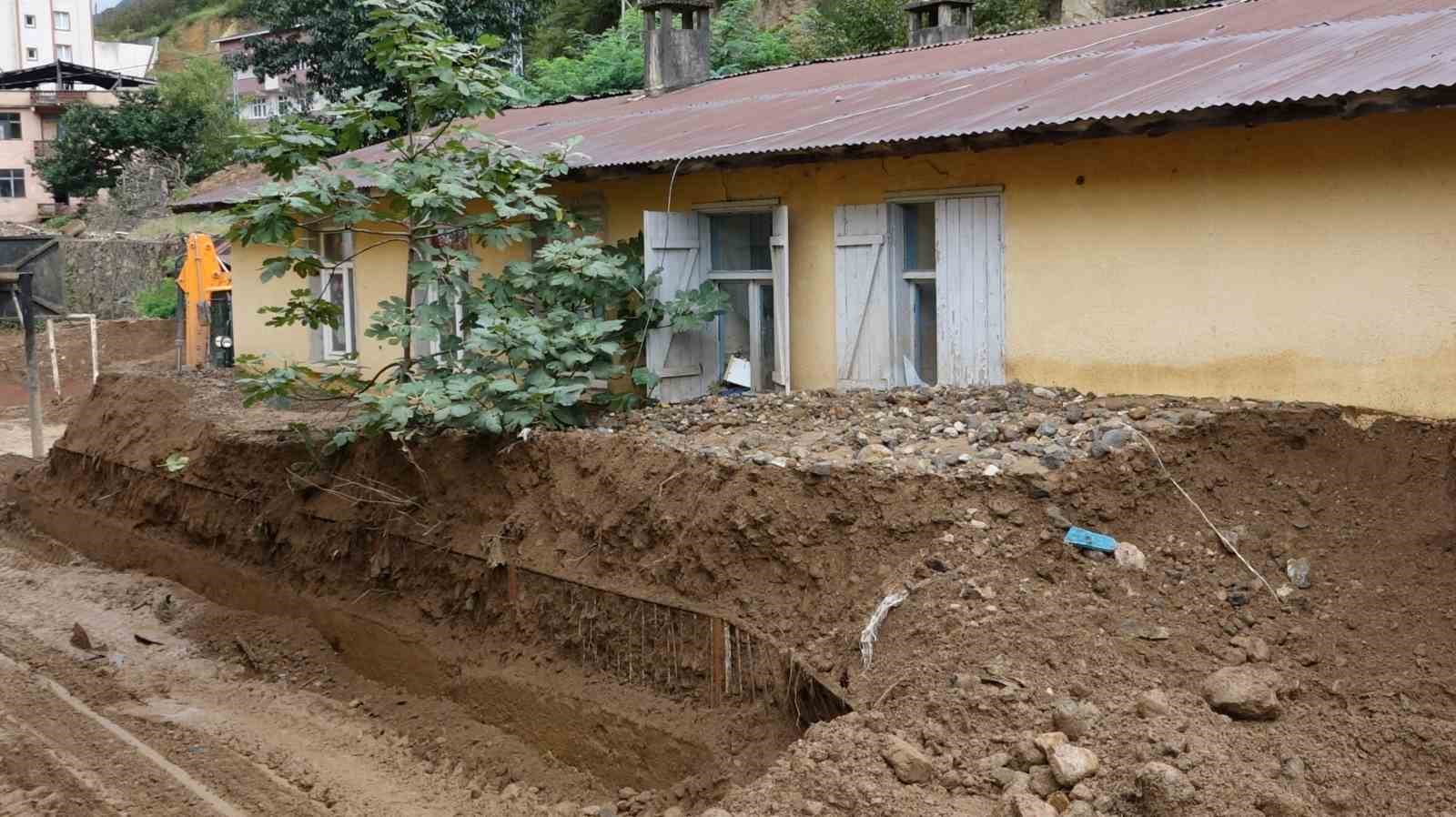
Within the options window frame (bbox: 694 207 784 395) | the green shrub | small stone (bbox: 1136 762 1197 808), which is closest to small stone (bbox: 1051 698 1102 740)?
small stone (bbox: 1136 762 1197 808)

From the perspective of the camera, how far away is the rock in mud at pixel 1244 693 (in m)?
5.97

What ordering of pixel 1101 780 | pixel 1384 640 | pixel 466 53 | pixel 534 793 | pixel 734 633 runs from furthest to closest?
1. pixel 466 53
2. pixel 534 793
3. pixel 734 633
4. pixel 1384 640
5. pixel 1101 780

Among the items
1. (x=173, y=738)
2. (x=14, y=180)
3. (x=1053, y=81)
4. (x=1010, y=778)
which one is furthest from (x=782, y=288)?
(x=14, y=180)

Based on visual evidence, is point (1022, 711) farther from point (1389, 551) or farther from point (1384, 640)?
point (1389, 551)

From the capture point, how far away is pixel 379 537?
35.9 feet

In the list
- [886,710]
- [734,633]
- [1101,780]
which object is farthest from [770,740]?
[1101,780]

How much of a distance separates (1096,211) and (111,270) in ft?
93.6

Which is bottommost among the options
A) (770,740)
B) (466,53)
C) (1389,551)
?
(770,740)

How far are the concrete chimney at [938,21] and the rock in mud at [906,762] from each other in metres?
12.7

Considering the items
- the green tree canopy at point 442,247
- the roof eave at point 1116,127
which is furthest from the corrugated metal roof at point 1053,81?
the green tree canopy at point 442,247

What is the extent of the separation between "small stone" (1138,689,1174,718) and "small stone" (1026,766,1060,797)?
56 cm

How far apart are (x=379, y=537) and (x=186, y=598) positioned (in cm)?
294

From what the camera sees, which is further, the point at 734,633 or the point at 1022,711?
the point at 734,633

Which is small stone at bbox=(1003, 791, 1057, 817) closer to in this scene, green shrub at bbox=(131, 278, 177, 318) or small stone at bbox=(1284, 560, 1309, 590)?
small stone at bbox=(1284, 560, 1309, 590)
